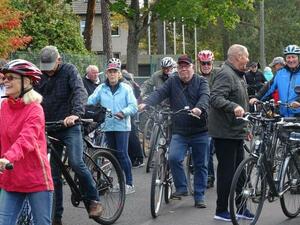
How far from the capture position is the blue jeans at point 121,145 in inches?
377

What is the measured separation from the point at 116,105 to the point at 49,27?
1497 centimetres

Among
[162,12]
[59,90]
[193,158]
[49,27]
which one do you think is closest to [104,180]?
[59,90]

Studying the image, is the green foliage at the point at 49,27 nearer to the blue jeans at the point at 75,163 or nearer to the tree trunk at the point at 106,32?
the tree trunk at the point at 106,32

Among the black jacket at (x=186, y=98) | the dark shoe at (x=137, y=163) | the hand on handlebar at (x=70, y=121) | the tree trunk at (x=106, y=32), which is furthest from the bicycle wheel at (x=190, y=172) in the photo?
the tree trunk at (x=106, y=32)

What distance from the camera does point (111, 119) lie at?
31.3ft

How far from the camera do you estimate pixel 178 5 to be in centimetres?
2775

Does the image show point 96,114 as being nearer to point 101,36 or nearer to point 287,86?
point 287,86

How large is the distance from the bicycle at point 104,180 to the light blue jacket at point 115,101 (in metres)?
1.57

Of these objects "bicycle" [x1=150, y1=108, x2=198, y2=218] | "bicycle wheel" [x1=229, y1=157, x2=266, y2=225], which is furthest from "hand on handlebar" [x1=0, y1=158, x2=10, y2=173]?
"bicycle" [x1=150, y1=108, x2=198, y2=218]

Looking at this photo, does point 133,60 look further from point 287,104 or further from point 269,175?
point 269,175

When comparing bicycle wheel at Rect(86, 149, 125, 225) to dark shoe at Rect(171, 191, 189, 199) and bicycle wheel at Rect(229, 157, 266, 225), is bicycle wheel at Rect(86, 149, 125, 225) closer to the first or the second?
dark shoe at Rect(171, 191, 189, 199)

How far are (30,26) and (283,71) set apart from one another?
15.2m

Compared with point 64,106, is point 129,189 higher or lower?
lower

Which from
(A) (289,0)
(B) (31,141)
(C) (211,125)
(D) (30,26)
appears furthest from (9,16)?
(A) (289,0)
